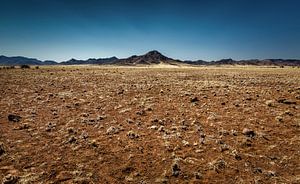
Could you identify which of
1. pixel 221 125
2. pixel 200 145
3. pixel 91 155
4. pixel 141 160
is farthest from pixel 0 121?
pixel 221 125

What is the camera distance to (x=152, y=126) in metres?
14.9

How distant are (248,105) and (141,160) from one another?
12731 mm

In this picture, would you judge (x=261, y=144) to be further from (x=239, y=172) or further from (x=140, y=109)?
(x=140, y=109)

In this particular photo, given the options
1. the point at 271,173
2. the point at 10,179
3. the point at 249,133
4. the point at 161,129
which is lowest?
the point at 10,179

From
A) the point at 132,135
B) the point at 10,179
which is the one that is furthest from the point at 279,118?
the point at 10,179

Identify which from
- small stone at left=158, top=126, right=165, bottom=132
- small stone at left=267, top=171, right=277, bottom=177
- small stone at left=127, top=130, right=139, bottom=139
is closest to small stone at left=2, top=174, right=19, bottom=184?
small stone at left=127, top=130, right=139, bottom=139

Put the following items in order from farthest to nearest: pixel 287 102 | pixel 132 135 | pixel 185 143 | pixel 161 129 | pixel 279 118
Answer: pixel 287 102 → pixel 279 118 → pixel 161 129 → pixel 132 135 → pixel 185 143

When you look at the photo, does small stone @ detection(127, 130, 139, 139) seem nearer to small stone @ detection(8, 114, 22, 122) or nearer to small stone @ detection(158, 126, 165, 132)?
small stone @ detection(158, 126, 165, 132)

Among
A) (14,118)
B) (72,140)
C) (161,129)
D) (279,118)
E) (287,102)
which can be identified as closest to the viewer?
(72,140)

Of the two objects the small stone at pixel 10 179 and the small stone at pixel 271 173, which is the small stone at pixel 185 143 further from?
the small stone at pixel 10 179

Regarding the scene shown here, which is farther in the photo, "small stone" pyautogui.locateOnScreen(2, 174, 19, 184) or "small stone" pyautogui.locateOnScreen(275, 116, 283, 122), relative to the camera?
"small stone" pyautogui.locateOnScreen(275, 116, 283, 122)

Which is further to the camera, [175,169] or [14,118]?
[14,118]

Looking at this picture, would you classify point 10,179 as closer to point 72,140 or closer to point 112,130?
point 72,140

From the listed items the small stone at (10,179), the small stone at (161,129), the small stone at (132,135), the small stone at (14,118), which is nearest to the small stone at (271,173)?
the small stone at (161,129)
